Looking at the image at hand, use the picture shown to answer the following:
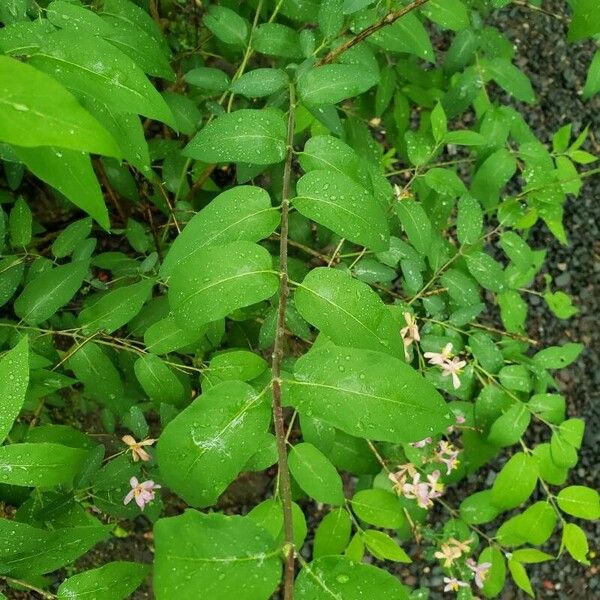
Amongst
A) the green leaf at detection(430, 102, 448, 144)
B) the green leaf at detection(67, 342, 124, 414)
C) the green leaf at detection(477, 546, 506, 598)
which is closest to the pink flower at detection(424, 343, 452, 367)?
the green leaf at detection(430, 102, 448, 144)

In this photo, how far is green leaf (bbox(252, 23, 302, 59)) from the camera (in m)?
1.47

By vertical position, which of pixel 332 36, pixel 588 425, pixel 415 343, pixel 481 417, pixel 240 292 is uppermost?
pixel 332 36

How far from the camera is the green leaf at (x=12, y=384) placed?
1.02 metres

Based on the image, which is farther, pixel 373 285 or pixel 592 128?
pixel 592 128

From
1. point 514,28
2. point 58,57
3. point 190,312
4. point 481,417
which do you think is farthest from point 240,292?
point 514,28

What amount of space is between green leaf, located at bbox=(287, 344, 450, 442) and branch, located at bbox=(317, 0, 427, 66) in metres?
0.65

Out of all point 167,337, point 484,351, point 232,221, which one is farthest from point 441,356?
point 232,221

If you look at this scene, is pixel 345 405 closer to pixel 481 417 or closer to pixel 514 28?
pixel 481 417

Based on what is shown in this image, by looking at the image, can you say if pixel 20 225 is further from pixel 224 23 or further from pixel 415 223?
pixel 415 223

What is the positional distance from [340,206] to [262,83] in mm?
406

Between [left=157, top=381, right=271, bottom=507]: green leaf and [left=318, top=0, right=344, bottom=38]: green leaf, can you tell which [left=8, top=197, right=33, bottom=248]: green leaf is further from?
[left=157, top=381, right=271, bottom=507]: green leaf

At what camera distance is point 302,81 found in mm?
1246

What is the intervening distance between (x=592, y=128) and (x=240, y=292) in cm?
295

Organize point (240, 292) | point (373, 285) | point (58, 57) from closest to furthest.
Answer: point (58, 57) < point (240, 292) < point (373, 285)
